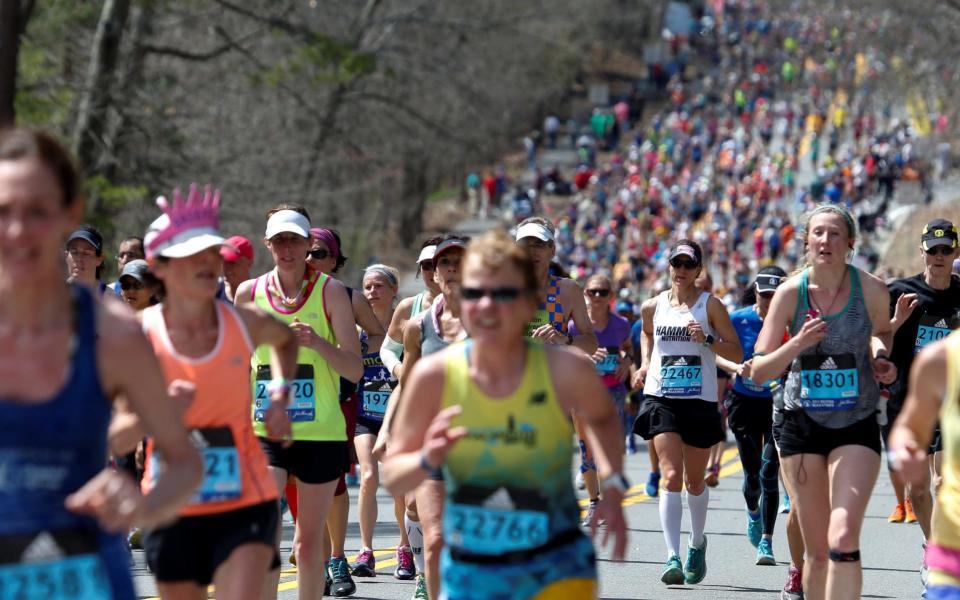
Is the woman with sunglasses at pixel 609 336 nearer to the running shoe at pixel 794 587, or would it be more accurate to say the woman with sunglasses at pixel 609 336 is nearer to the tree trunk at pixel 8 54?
the running shoe at pixel 794 587

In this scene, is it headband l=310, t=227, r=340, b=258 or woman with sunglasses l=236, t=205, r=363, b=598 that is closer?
woman with sunglasses l=236, t=205, r=363, b=598

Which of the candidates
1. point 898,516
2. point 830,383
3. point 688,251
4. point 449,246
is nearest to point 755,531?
point 688,251

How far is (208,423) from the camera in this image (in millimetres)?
5938

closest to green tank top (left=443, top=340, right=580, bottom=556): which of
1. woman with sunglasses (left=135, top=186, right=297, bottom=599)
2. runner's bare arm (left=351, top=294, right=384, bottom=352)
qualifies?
woman with sunglasses (left=135, top=186, right=297, bottom=599)

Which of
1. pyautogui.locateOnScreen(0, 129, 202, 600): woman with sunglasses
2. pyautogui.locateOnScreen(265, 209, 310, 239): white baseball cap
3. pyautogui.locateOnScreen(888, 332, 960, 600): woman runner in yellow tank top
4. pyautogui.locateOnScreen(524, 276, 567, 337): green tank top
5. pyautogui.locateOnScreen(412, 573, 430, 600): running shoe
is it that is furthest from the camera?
pyautogui.locateOnScreen(524, 276, 567, 337): green tank top

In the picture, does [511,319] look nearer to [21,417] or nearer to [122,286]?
[21,417]

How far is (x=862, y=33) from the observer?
66.4m

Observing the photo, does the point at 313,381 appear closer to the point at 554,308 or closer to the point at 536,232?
the point at 536,232

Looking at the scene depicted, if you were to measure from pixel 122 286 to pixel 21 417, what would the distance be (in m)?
6.32

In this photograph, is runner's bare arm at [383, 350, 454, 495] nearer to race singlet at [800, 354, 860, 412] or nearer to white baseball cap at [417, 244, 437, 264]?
race singlet at [800, 354, 860, 412]

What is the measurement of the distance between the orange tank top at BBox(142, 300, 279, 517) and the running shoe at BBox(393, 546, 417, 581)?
15.9 ft

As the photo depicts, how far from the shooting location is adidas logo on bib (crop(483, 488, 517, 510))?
17.2 ft

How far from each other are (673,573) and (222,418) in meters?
5.14

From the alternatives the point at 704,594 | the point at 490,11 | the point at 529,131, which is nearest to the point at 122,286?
the point at 704,594
